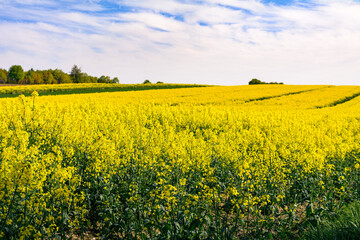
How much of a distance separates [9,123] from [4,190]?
492 cm

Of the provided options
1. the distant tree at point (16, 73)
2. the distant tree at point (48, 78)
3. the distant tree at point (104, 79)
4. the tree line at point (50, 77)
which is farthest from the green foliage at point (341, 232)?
the distant tree at point (16, 73)

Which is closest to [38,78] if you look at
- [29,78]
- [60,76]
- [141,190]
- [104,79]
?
[29,78]

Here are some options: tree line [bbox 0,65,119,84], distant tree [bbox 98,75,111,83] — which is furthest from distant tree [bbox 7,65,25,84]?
distant tree [bbox 98,75,111,83]

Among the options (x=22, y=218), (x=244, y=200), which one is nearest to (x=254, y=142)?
(x=244, y=200)

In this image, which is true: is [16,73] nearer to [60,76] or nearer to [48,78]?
[48,78]

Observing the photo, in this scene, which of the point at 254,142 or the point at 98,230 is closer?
the point at 98,230

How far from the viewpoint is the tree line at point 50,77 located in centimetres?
10756

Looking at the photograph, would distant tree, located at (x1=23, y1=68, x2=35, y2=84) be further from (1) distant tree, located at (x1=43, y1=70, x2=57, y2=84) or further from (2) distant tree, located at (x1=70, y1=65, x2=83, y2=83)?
(2) distant tree, located at (x1=70, y1=65, x2=83, y2=83)

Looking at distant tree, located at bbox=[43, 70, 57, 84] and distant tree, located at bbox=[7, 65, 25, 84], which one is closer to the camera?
distant tree, located at bbox=[43, 70, 57, 84]

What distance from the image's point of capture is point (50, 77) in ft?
359

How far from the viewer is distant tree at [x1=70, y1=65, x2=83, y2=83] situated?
4267 inches

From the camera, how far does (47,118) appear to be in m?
9.05

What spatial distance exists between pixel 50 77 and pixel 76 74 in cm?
987

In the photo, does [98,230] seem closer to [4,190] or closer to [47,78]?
[4,190]
